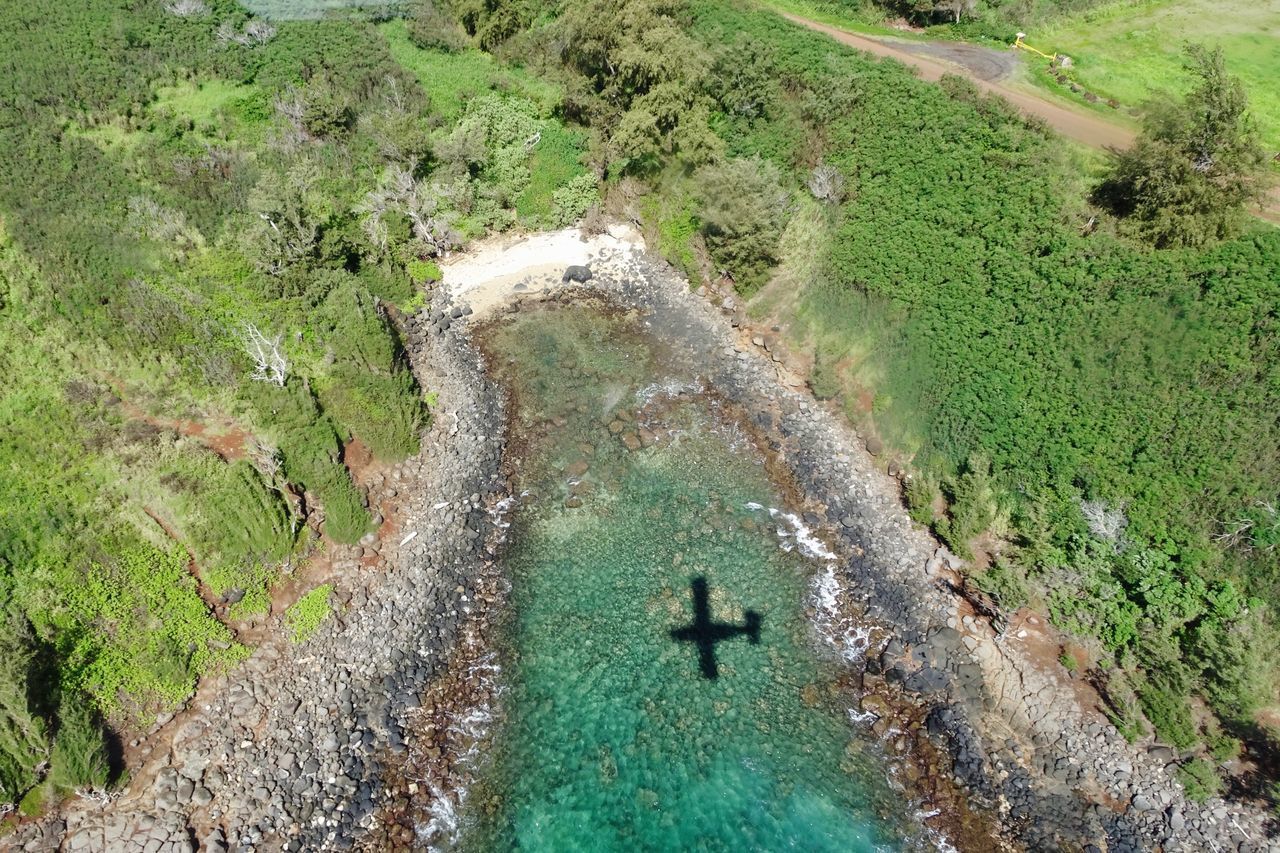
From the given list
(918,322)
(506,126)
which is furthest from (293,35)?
(918,322)

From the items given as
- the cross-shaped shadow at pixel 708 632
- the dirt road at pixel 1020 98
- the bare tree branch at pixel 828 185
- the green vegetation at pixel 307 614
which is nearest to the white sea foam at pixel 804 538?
the cross-shaped shadow at pixel 708 632

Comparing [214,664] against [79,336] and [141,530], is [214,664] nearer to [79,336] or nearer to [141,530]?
[141,530]

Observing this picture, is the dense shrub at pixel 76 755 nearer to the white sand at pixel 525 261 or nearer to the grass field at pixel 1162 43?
the white sand at pixel 525 261

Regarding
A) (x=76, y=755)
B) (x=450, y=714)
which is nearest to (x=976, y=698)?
(x=450, y=714)

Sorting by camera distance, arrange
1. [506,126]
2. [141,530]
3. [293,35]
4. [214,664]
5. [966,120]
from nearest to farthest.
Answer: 1. [214,664]
2. [141,530]
3. [966,120]
4. [506,126]
5. [293,35]

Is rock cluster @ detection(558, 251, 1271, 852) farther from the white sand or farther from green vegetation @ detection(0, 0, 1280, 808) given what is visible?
the white sand

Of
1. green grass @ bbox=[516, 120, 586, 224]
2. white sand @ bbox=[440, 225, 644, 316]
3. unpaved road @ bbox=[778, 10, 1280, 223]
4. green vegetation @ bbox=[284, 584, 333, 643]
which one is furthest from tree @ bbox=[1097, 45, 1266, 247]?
green vegetation @ bbox=[284, 584, 333, 643]

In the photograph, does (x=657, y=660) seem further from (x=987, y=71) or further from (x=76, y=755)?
(x=987, y=71)
